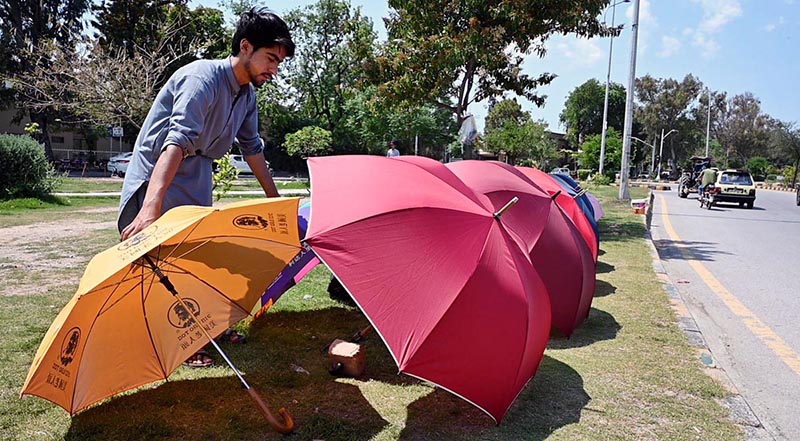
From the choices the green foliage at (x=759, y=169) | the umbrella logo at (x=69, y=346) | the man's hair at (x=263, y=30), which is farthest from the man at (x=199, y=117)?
the green foliage at (x=759, y=169)

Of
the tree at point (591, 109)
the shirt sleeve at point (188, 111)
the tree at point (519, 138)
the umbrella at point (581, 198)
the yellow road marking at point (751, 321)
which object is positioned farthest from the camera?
the tree at point (591, 109)

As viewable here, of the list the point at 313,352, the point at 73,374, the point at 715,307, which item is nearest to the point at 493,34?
the point at 715,307

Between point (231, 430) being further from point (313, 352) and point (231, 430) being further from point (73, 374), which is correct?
point (313, 352)

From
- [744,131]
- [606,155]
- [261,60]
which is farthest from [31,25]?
[744,131]

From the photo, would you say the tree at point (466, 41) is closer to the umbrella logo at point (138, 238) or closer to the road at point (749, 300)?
the road at point (749, 300)

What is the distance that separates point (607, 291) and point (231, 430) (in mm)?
5007

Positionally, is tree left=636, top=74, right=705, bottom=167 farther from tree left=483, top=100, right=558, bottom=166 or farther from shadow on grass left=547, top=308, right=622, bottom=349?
shadow on grass left=547, top=308, right=622, bottom=349

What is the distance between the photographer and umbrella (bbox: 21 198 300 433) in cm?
262

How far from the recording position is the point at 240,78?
11.1ft

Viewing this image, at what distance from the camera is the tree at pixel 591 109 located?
222 ft

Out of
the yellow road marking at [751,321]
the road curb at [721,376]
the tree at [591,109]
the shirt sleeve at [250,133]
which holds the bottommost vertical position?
the yellow road marking at [751,321]

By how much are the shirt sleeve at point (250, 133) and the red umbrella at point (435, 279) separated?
27.6 inches

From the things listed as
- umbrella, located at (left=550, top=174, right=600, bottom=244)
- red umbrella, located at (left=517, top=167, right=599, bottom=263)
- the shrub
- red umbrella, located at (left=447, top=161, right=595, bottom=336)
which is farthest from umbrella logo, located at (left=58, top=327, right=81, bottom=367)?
the shrub

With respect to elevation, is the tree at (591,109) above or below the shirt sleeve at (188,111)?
above
